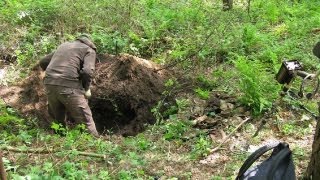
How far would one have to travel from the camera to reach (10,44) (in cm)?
Result: 866

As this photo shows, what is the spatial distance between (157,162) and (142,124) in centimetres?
239

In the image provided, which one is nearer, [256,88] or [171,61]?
[256,88]

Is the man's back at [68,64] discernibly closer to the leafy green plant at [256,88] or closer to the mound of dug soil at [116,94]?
the mound of dug soil at [116,94]

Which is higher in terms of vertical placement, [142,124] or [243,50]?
[243,50]

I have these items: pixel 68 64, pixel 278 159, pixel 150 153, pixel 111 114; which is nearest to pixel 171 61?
pixel 111 114

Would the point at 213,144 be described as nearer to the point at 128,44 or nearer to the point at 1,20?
the point at 128,44

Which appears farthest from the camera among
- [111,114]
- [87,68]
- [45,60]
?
[111,114]

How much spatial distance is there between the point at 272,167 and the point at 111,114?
18.4 ft

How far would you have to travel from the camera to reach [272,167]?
8.36 feet

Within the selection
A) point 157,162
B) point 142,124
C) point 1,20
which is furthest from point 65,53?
point 1,20

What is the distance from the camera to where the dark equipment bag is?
2.54m

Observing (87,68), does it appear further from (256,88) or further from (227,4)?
(227,4)

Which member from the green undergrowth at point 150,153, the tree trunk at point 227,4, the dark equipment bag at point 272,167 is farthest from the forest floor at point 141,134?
the tree trunk at point 227,4

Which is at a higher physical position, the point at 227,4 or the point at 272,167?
the point at 227,4
